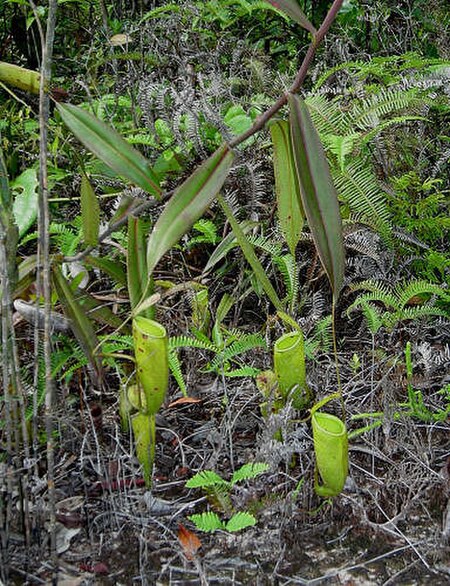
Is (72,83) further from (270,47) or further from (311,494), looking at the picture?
(311,494)

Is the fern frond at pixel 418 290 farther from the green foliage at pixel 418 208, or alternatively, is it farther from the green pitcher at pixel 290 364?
the green pitcher at pixel 290 364

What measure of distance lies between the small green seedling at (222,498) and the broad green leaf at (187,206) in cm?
45

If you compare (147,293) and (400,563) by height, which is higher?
(147,293)

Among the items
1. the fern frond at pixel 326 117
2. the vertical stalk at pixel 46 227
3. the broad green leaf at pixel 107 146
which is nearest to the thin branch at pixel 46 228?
the vertical stalk at pixel 46 227

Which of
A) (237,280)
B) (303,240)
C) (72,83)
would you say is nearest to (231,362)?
(237,280)

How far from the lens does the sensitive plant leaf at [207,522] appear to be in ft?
4.64

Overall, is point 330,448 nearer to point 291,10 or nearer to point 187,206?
point 187,206

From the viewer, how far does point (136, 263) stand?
1.53 meters

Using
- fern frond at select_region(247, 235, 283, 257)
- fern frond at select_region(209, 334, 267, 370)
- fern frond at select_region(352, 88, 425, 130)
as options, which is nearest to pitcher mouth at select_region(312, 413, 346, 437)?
fern frond at select_region(209, 334, 267, 370)

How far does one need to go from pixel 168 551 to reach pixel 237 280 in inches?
→ 39.5

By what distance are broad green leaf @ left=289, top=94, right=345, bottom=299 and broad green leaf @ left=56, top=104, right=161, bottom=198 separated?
32 centimetres

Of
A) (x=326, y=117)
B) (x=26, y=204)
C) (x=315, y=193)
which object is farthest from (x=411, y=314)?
(x=26, y=204)

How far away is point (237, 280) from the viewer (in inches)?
89.7

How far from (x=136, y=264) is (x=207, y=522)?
0.53 metres
